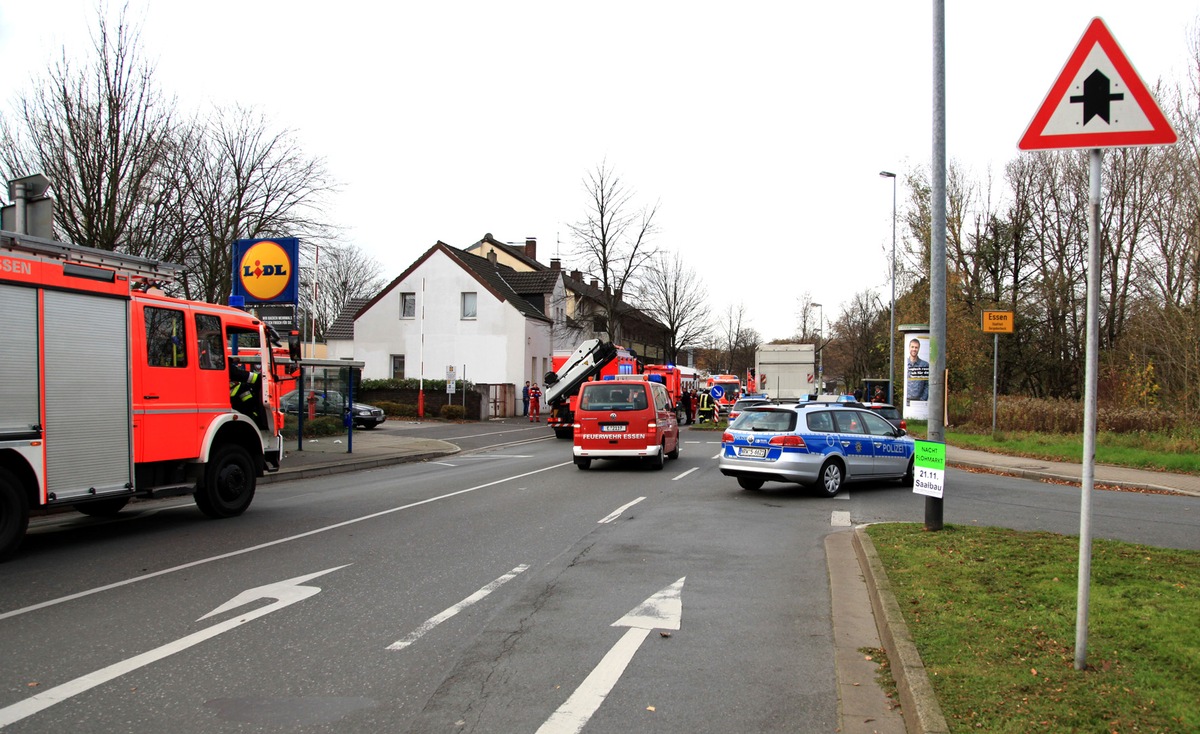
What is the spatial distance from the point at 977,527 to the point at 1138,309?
21.2m

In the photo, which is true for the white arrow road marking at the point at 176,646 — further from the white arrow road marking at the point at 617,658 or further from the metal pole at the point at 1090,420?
the metal pole at the point at 1090,420

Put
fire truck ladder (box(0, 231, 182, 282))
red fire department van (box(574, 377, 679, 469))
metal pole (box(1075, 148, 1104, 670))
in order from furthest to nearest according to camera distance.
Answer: red fire department van (box(574, 377, 679, 469)), fire truck ladder (box(0, 231, 182, 282)), metal pole (box(1075, 148, 1104, 670))

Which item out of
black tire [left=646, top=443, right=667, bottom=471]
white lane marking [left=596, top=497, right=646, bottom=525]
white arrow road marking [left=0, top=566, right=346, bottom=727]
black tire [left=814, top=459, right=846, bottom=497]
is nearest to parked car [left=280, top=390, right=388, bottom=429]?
black tire [left=646, top=443, right=667, bottom=471]

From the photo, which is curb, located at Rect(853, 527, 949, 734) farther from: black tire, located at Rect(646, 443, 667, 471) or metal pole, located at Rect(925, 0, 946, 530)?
black tire, located at Rect(646, 443, 667, 471)

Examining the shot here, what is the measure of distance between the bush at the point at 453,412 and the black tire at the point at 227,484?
27.8m

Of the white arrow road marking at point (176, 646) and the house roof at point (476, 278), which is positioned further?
the house roof at point (476, 278)

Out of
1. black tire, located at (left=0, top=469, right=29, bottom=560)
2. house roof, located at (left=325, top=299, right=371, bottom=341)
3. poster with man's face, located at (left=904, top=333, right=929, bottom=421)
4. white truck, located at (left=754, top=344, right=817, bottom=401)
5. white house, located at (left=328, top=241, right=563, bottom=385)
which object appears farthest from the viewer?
house roof, located at (left=325, top=299, right=371, bottom=341)

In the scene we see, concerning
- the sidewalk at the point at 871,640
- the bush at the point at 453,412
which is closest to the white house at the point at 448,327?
the bush at the point at 453,412

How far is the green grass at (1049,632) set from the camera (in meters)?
4.07

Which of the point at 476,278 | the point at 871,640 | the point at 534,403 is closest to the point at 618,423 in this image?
the point at 871,640

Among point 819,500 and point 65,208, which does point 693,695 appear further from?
point 65,208

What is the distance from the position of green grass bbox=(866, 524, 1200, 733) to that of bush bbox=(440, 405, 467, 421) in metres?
32.4

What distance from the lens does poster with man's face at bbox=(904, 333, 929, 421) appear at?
30.2 meters

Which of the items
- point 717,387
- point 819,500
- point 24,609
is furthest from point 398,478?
point 717,387
